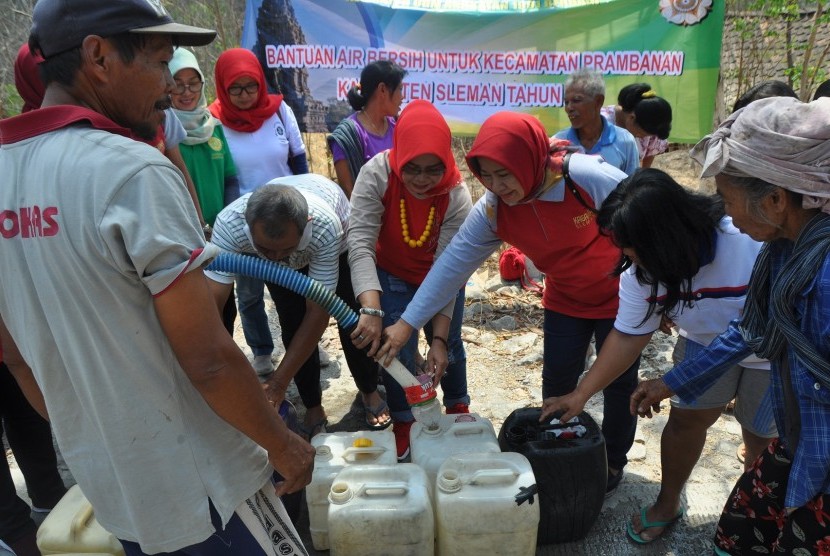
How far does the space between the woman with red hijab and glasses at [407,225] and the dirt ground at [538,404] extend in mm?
829

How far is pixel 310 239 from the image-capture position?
247cm

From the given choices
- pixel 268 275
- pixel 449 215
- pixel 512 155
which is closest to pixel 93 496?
pixel 268 275

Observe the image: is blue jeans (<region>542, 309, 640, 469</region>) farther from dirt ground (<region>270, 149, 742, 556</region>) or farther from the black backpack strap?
the black backpack strap

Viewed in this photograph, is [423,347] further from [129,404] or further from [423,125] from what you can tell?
[129,404]

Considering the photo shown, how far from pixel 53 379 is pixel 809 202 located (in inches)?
66.6

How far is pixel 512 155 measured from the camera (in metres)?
2.15

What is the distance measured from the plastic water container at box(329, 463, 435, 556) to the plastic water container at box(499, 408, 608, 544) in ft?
1.52

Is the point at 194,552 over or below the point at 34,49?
below

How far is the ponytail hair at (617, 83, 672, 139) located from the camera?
14.6 ft

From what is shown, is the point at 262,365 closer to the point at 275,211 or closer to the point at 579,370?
the point at 275,211

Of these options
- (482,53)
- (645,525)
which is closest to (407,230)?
(645,525)

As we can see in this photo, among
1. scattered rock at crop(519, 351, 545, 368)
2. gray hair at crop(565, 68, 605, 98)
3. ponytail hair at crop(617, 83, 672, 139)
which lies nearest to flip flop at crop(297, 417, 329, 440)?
scattered rock at crop(519, 351, 545, 368)

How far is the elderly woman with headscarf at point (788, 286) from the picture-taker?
4.44ft

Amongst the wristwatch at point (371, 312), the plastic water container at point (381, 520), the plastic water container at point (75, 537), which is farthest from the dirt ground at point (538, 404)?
the wristwatch at point (371, 312)
